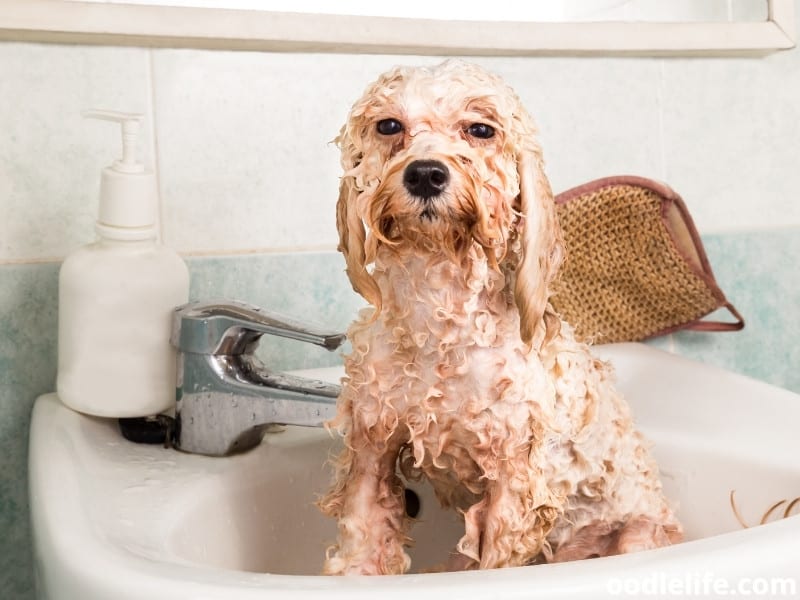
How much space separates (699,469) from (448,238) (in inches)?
13.4

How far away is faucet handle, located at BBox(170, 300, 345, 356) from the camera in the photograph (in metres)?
0.65

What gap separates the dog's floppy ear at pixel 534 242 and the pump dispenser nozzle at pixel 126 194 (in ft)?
1.01

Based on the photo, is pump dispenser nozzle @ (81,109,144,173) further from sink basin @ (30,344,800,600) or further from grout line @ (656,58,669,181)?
grout line @ (656,58,669,181)

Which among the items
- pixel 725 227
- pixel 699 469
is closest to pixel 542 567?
pixel 699 469

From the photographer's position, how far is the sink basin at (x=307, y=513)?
39 cm

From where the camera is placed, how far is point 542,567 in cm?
40

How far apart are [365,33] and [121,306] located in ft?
1.14

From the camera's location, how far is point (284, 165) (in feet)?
2.76

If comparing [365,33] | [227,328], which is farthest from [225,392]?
[365,33]

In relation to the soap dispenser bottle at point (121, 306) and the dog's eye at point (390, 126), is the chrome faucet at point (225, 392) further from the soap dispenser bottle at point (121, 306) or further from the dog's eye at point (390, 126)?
the dog's eye at point (390, 126)

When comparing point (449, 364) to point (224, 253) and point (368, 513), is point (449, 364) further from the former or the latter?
point (224, 253)

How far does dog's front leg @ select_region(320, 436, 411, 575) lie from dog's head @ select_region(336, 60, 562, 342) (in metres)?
0.10

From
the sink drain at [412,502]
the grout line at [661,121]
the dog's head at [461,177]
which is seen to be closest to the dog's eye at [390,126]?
the dog's head at [461,177]

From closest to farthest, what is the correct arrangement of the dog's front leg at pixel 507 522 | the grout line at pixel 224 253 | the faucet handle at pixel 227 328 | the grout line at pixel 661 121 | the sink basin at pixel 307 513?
the sink basin at pixel 307 513
the dog's front leg at pixel 507 522
the faucet handle at pixel 227 328
the grout line at pixel 224 253
the grout line at pixel 661 121
